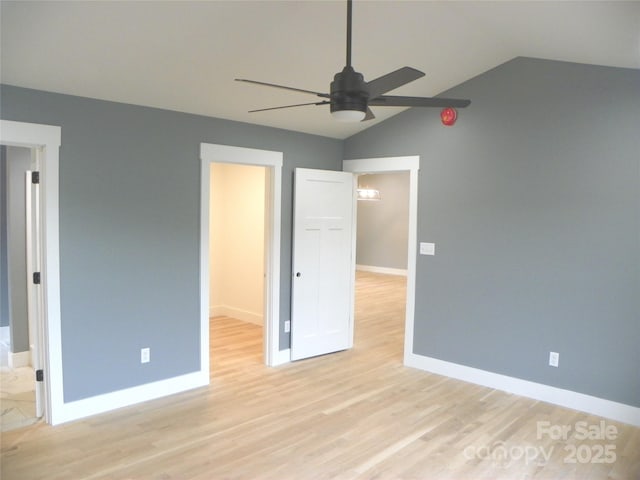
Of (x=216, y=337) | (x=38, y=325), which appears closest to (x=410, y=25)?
(x=38, y=325)

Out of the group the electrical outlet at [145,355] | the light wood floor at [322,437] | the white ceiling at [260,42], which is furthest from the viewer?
the electrical outlet at [145,355]

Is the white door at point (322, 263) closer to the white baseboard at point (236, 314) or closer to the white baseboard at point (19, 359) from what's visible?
the white baseboard at point (236, 314)

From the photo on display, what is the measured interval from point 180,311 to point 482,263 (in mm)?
2730

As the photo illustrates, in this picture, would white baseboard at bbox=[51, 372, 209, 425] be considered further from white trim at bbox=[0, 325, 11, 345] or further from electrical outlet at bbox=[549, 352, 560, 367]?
electrical outlet at bbox=[549, 352, 560, 367]

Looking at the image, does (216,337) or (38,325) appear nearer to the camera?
(38,325)

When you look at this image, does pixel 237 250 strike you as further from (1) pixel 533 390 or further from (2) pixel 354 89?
(2) pixel 354 89

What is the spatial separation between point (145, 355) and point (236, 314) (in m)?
2.81

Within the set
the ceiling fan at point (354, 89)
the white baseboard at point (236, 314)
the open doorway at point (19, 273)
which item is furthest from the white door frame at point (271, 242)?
the ceiling fan at point (354, 89)

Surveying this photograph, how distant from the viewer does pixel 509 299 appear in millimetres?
4070

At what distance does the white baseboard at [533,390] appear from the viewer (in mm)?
3522

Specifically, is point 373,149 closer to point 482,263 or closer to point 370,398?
point 482,263

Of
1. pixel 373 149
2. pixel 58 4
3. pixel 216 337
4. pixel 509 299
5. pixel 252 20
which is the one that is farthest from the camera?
pixel 216 337

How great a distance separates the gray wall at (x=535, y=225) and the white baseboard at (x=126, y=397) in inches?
87.5

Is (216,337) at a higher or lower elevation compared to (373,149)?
lower
